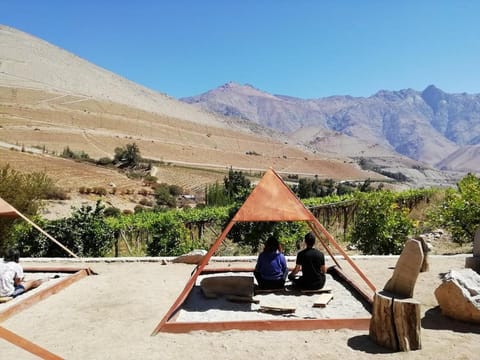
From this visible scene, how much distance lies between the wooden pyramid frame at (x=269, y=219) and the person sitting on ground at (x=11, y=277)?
3083 mm

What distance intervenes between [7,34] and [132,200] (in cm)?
15024

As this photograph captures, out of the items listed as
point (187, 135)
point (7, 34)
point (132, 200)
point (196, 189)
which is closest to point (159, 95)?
point (7, 34)

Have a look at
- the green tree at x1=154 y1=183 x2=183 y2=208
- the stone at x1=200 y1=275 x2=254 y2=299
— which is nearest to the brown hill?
the green tree at x1=154 y1=183 x2=183 y2=208

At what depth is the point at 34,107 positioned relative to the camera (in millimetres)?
99062

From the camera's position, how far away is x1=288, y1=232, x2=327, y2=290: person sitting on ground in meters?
8.00

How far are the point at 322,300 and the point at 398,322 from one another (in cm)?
198

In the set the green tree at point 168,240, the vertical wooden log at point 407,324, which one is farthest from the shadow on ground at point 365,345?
the green tree at point 168,240

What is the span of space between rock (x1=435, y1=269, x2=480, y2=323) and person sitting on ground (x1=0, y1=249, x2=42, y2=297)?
718 cm

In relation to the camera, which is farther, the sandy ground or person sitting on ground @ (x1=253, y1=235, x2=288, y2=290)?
person sitting on ground @ (x1=253, y1=235, x2=288, y2=290)

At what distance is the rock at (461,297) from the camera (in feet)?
22.5

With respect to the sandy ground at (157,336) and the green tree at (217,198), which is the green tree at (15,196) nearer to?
the sandy ground at (157,336)

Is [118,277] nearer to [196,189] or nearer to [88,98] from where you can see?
[196,189]

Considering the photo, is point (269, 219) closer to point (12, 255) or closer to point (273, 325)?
point (273, 325)

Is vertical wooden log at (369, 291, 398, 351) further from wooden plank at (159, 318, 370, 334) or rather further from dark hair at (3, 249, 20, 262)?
dark hair at (3, 249, 20, 262)
